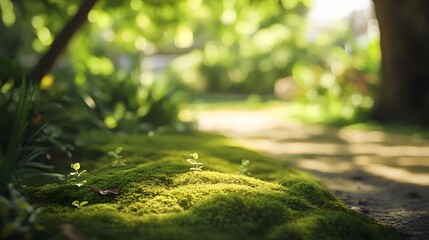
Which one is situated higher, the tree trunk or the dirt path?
the tree trunk

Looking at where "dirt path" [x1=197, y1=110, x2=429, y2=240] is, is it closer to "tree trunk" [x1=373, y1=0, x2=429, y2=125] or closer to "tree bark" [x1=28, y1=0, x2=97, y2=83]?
"tree trunk" [x1=373, y1=0, x2=429, y2=125]

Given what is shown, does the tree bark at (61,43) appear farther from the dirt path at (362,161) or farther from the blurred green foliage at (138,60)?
the dirt path at (362,161)

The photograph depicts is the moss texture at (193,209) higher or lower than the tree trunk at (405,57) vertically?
lower

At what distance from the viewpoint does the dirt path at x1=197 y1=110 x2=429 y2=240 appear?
3.69m

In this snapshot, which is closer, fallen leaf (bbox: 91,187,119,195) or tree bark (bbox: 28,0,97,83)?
fallen leaf (bbox: 91,187,119,195)

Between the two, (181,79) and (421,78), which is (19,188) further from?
(181,79)

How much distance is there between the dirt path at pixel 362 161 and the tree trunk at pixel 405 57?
3.61 ft

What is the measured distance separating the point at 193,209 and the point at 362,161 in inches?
158

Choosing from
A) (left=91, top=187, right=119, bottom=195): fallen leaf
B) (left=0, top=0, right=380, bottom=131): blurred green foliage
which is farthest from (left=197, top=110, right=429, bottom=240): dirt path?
(left=91, top=187, right=119, bottom=195): fallen leaf

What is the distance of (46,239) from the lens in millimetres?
2260

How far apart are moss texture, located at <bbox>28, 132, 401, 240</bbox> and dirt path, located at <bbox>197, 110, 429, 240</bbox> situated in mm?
550

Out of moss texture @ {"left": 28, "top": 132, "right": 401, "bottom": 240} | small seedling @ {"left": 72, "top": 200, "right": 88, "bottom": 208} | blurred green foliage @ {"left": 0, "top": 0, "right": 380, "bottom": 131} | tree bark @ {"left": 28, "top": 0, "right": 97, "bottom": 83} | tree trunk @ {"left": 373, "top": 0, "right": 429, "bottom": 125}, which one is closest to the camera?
moss texture @ {"left": 28, "top": 132, "right": 401, "bottom": 240}

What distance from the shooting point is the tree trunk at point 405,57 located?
926 centimetres

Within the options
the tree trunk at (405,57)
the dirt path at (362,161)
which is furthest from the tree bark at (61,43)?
the tree trunk at (405,57)
